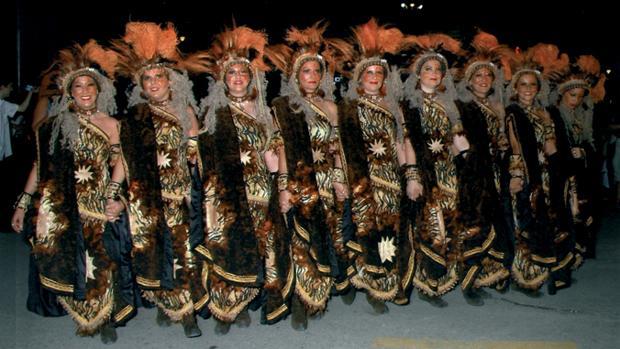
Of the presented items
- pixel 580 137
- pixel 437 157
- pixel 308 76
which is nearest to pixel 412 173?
pixel 437 157

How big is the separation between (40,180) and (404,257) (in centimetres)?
289

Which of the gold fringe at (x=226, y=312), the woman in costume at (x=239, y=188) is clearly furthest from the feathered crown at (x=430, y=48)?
the gold fringe at (x=226, y=312)

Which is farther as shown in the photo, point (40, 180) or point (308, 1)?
point (308, 1)

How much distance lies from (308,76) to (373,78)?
557 mm

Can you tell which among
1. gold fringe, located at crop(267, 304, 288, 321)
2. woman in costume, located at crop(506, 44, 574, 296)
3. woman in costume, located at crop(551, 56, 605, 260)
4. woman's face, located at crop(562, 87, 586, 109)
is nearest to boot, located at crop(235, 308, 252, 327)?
gold fringe, located at crop(267, 304, 288, 321)

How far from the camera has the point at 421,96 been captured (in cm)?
493

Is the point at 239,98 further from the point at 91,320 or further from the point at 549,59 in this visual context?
the point at 549,59

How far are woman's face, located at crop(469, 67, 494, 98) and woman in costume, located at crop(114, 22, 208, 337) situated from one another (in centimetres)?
249

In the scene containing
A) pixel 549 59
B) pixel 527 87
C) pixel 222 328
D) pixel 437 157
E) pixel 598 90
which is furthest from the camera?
pixel 598 90

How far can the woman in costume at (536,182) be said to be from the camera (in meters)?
5.16

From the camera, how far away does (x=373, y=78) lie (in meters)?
4.74

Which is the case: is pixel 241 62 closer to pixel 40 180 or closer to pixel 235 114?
pixel 235 114

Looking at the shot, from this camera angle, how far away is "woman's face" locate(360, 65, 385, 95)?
4.74 metres

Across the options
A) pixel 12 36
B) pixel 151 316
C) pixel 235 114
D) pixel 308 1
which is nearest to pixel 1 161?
pixel 151 316
